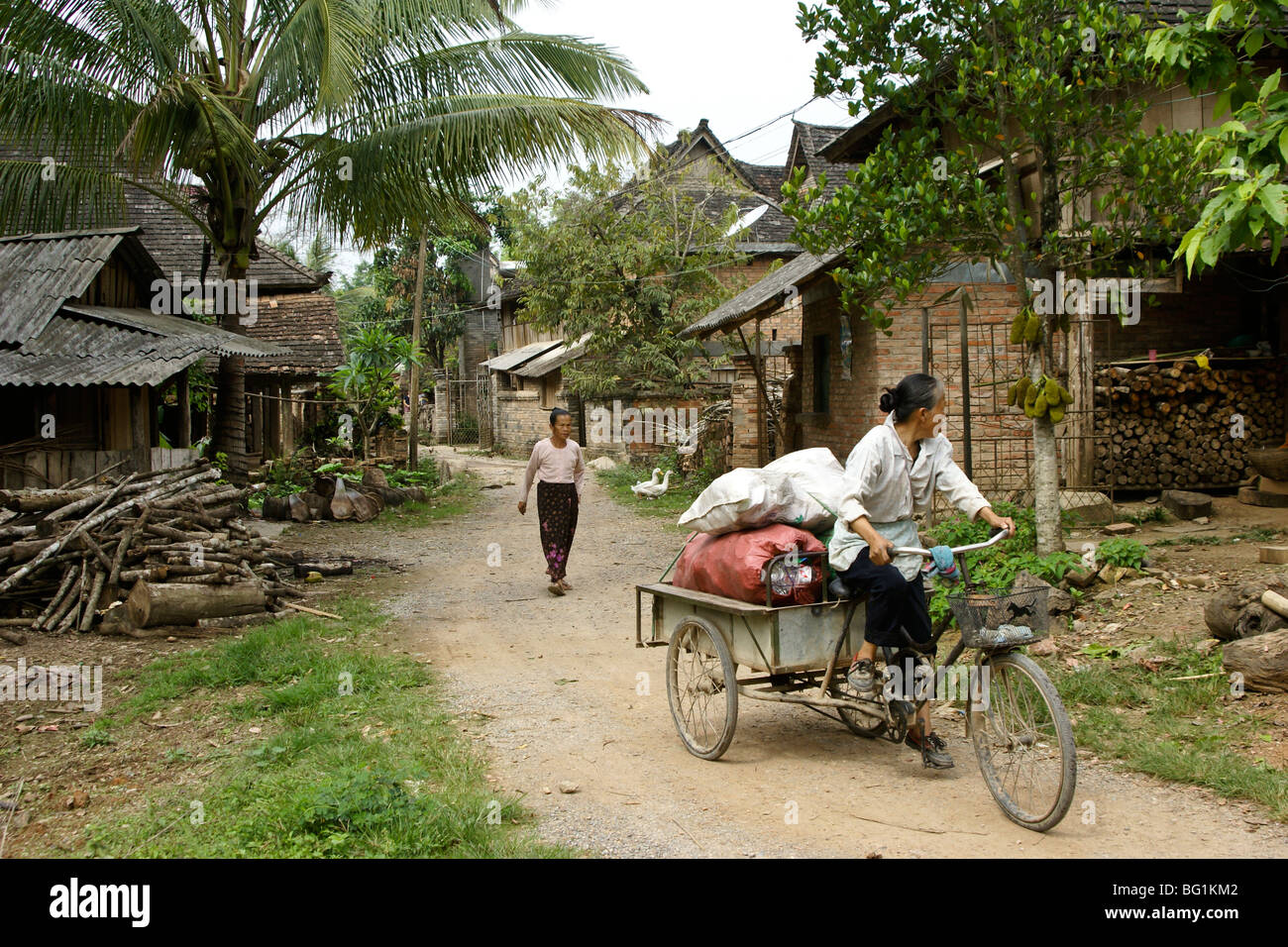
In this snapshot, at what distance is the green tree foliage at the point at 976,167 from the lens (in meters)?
8.17

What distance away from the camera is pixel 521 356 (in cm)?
3788

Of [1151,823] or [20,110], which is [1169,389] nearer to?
[1151,823]

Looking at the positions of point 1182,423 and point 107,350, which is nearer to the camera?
point 107,350

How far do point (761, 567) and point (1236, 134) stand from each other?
272 cm

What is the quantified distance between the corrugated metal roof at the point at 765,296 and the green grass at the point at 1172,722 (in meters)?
8.14

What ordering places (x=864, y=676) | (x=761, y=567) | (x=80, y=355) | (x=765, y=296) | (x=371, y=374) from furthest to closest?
1. (x=371, y=374)
2. (x=765, y=296)
3. (x=80, y=355)
4. (x=761, y=567)
5. (x=864, y=676)

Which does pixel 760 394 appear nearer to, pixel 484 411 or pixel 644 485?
pixel 644 485

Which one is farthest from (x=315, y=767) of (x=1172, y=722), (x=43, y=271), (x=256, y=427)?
(x=256, y=427)

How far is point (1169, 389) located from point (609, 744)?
9.46 m

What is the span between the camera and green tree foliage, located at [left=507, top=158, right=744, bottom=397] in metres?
24.2

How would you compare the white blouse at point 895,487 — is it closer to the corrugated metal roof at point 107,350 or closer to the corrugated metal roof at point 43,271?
the corrugated metal roof at point 107,350

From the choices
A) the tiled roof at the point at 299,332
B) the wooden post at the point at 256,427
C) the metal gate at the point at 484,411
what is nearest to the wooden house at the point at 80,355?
the tiled roof at the point at 299,332

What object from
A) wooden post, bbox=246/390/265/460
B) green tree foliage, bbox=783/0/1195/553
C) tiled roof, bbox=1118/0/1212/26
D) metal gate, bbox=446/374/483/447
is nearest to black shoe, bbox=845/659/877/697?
green tree foliage, bbox=783/0/1195/553

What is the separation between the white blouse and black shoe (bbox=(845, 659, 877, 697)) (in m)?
0.46
